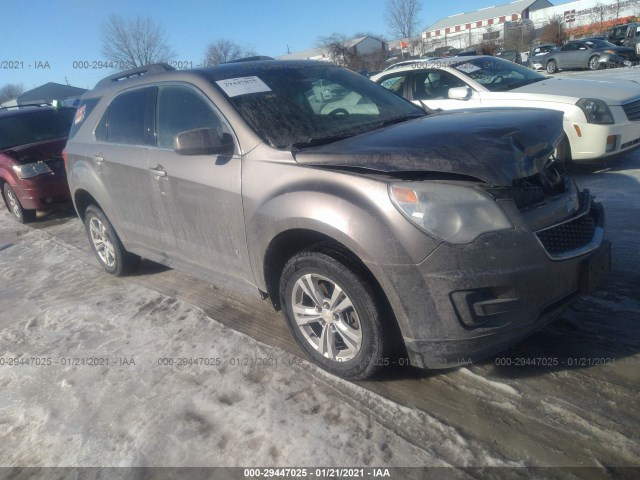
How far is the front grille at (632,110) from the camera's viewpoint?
5.65 meters

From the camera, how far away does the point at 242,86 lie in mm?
3201

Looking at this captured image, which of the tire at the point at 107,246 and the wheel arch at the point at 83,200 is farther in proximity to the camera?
the wheel arch at the point at 83,200

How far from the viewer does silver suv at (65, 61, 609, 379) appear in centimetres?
215

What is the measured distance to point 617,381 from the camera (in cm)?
240

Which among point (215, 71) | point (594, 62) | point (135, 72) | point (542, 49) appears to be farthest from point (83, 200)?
point (542, 49)

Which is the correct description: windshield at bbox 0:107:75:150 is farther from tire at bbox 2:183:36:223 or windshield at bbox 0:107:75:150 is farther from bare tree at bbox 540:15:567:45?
bare tree at bbox 540:15:567:45

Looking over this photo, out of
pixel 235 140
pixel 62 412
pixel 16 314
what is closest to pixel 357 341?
pixel 235 140

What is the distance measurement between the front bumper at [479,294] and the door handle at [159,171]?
196cm

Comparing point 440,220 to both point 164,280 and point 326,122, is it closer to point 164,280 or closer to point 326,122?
point 326,122

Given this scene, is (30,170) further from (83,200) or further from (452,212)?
(452,212)

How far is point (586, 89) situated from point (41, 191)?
24.7 feet

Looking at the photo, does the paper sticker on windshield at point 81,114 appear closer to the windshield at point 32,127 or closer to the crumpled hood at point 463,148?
the crumpled hood at point 463,148

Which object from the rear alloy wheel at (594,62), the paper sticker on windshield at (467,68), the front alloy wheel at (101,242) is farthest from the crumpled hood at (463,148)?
the rear alloy wheel at (594,62)

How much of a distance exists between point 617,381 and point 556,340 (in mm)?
417
